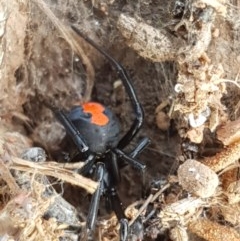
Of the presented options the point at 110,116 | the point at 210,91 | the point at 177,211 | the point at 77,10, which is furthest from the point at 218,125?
the point at 77,10

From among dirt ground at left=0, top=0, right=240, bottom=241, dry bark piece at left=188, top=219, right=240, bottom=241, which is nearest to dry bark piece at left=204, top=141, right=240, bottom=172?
dirt ground at left=0, top=0, right=240, bottom=241

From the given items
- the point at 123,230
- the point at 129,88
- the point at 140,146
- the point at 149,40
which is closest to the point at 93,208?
the point at 123,230

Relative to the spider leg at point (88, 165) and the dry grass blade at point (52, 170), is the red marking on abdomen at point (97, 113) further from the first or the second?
the dry grass blade at point (52, 170)

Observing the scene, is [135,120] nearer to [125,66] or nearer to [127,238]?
[125,66]

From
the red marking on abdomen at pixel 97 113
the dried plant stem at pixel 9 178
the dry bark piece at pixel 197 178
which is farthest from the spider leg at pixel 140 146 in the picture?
the dried plant stem at pixel 9 178

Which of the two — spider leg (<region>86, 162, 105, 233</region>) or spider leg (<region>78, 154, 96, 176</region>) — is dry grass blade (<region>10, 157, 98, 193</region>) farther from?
spider leg (<region>78, 154, 96, 176</region>)

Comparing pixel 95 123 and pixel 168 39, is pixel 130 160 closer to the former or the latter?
pixel 95 123
